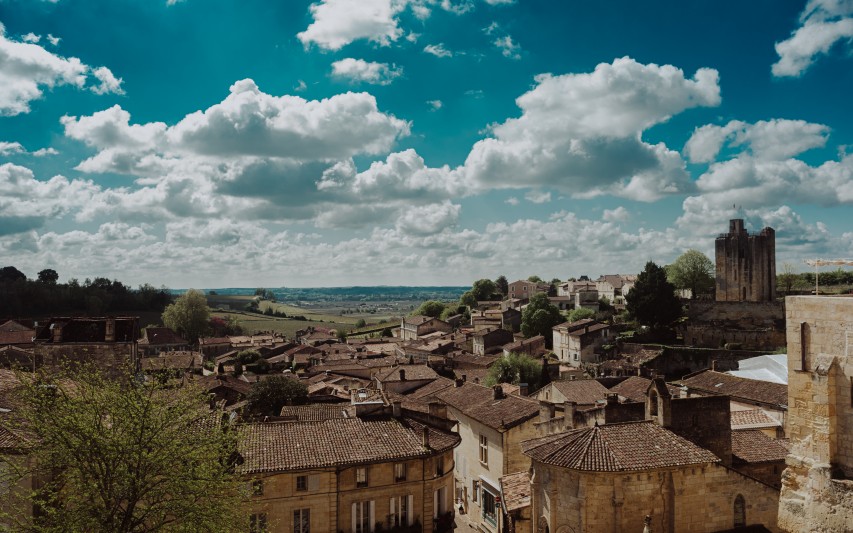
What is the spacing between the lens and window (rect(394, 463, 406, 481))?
2466 centimetres

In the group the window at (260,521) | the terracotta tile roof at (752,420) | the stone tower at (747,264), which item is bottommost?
the window at (260,521)

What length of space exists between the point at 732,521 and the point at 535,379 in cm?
4179

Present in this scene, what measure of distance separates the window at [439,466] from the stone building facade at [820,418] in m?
17.7

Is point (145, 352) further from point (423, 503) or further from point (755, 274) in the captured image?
point (755, 274)

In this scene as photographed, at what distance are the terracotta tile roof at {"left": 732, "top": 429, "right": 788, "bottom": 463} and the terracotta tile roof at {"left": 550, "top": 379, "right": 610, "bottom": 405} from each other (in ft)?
46.4

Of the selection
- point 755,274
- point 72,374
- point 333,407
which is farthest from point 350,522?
point 755,274

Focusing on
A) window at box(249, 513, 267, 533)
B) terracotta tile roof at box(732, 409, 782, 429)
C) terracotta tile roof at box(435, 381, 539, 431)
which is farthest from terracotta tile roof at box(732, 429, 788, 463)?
window at box(249, 513, 267, 533)

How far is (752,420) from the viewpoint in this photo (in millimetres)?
32688

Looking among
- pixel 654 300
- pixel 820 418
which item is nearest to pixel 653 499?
pixel 820 418

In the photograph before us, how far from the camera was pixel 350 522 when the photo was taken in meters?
23.7

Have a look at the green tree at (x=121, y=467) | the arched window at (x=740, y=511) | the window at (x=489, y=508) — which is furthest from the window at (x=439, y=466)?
the arched window at (x=740, y=511)

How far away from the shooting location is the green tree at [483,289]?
6314 inches

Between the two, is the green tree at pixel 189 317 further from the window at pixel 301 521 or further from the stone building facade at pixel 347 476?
the window at pixel 301 521

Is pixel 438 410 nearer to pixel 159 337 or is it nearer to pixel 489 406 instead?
pixel 489 406
